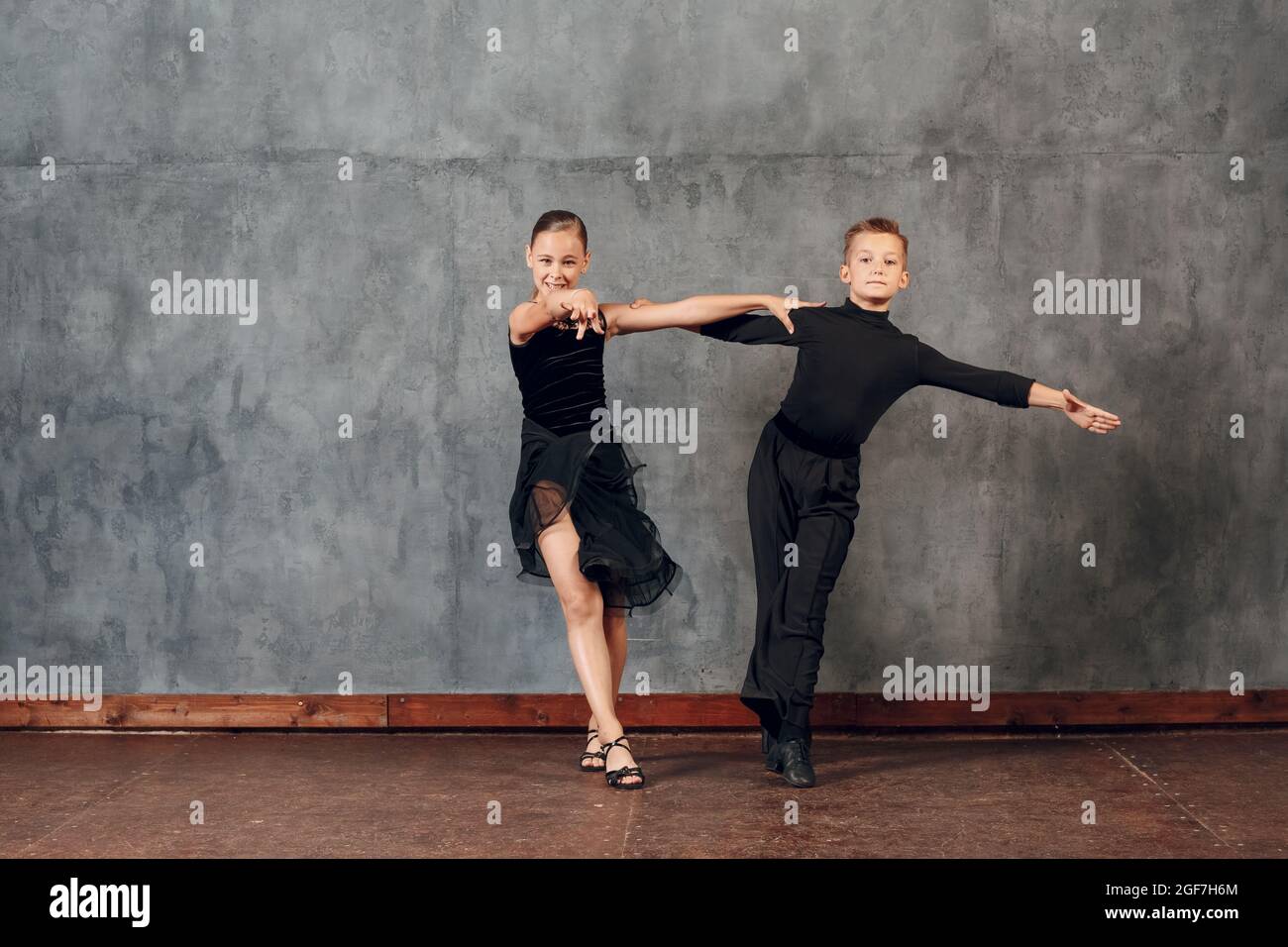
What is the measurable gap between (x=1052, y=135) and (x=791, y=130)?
945 millimetres

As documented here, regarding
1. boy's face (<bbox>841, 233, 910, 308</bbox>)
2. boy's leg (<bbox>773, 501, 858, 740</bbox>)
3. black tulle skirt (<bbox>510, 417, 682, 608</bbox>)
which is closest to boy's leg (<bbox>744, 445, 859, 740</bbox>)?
boy's leg (<bbox>773, 501, 858, 740</bbox>)

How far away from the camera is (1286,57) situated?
16.6 ft

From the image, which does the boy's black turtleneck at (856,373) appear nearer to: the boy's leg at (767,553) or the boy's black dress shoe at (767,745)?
the boy's leg at (767,553)

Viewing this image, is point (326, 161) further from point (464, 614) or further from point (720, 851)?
point (720, 851)

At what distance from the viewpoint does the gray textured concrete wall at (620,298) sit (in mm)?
5055

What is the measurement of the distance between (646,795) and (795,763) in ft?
1.55

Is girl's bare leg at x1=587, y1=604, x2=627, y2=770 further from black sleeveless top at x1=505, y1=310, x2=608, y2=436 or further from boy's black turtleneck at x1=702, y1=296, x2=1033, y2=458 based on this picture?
boy's black turtleneck at x1=702, y1=296, x2=1033, y2=458

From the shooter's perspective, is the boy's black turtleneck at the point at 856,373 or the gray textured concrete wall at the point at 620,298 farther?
the gray textured concrete wall at the point at 620,298

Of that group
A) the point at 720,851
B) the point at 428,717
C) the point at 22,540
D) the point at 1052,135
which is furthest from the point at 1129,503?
the point at 22,540

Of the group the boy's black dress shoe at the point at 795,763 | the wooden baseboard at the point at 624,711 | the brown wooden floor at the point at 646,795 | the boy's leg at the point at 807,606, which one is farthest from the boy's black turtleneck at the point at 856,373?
the wooden baseboard at the point at 624,711

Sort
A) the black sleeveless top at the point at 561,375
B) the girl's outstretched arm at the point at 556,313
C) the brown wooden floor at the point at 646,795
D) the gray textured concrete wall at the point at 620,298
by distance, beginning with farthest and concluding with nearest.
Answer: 1. the gray textured concrete wall at the point at 620,298
2. the black sleeveless top at the point at 561,375
3. the girl's outstretched arm at the point at 556,313
4. the brown wooden floor at the point at 646,795

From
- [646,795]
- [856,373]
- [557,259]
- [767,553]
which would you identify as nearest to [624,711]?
[646,795]

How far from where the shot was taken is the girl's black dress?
14.3 feet

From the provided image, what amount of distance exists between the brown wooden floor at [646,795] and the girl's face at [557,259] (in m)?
1.57
